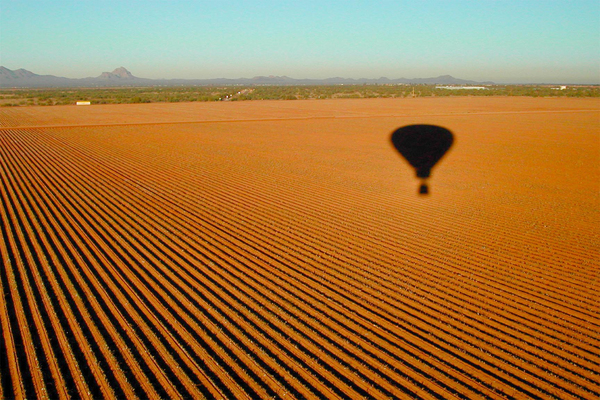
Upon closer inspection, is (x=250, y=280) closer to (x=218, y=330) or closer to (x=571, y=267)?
(x=218, y=330)

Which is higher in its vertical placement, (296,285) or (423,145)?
(423,145)

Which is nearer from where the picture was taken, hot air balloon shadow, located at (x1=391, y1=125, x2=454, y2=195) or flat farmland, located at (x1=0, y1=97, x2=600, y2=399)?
flat farmland, located at (x1=0, y1=97, x2=600, y2=399)

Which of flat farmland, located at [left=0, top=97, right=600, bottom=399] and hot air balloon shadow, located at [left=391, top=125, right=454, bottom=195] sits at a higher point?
hot air balloon shadow, located at [left=391, top=125, right=454, bottom=195]

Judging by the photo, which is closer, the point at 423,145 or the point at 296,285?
the point at 296,285

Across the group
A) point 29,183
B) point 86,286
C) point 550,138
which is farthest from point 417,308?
point 550,138
